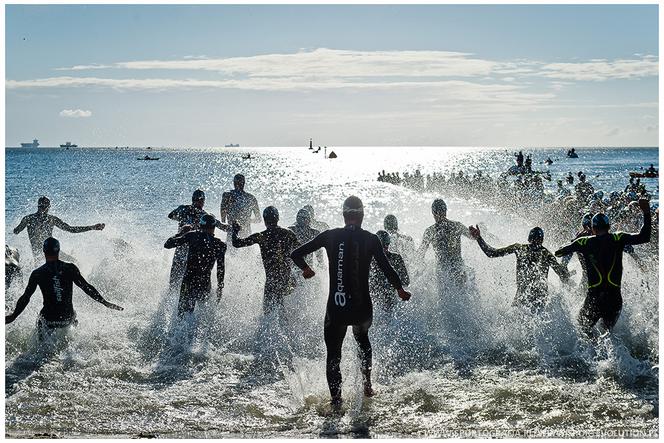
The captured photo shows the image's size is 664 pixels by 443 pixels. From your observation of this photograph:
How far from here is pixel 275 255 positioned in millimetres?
9445

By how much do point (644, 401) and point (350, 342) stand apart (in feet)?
12.2

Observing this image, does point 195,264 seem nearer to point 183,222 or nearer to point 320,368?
point 183,222

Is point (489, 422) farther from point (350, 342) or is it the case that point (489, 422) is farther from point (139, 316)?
point (139, 316)

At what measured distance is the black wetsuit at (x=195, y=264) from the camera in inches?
378

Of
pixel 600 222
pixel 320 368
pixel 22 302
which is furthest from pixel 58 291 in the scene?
pixel 600 222

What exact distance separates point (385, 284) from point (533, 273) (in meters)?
2.19

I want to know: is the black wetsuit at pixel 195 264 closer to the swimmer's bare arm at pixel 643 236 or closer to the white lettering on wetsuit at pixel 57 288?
the white lettering on wetsuit at pixel 57 288

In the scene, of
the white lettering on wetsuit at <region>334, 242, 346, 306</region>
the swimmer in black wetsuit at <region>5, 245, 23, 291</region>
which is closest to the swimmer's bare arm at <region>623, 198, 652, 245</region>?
the white lettering on wetsuit at <region>334, 242, 346, 306</region>

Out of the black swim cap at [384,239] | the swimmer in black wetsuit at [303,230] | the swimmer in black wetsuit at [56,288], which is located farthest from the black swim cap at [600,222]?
the swimmer in black wetsuit at [56,288]

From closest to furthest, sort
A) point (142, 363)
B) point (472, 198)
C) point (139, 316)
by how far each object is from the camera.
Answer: point (142, 363) < point (139, 316) < point (472, 198)

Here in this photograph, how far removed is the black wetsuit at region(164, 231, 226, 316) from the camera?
9.59m

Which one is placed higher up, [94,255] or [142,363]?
[94,255]

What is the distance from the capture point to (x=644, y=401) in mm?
7250

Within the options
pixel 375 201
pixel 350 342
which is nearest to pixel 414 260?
pixel 350 342
